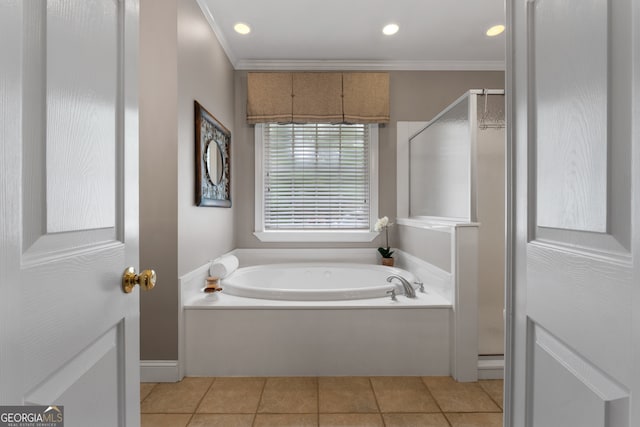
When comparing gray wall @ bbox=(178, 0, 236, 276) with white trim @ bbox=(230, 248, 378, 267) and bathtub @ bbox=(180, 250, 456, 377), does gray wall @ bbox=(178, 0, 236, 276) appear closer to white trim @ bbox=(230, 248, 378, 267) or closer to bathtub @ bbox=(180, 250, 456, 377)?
bathtub @ bbox=(180, 250, 456, 377)

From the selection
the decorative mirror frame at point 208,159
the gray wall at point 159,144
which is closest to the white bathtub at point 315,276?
the decorative mirror frame at point 208,159

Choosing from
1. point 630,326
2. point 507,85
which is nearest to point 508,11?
point 507,85

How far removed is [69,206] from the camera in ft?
1.92

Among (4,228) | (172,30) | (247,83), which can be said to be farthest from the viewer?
(247,83)

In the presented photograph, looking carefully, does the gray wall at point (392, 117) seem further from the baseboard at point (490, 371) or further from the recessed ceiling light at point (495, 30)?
the baseboard at point (490, 371)

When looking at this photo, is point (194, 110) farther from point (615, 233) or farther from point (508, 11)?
point (615, 233)

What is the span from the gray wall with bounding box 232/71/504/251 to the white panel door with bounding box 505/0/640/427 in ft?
8.22

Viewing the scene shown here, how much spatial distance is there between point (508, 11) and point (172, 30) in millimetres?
1930

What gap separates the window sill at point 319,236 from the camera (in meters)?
3.39

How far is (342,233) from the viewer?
11.1 feet

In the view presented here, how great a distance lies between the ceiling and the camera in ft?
7.93

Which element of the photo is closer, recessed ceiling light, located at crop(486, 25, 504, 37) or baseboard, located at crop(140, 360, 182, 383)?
baseboard, located at crop(140, 360, 182, 383)

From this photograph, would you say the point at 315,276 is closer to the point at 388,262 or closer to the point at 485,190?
the point at 388,262

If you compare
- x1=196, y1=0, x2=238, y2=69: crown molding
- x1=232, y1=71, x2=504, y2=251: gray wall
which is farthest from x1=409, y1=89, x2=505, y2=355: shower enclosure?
x1=196, y1=0, x2=238, y2=69: crown molding
